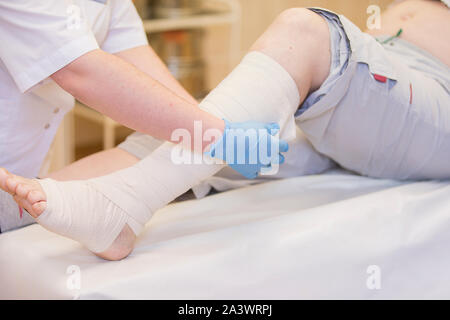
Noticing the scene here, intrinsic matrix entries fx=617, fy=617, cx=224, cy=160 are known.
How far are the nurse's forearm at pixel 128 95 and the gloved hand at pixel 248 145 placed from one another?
21mm

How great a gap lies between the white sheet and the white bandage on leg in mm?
56

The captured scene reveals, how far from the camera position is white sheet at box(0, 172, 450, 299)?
0.79 metres

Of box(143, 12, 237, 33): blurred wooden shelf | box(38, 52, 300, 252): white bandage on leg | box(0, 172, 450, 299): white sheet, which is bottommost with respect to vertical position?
box(143, 12, 237, 33): blurred wooden shelf

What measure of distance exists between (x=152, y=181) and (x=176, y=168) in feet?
0.12

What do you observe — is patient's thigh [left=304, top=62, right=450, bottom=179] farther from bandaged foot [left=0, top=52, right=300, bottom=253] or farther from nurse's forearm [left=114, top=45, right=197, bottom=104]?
nurse's forearm [left=114, top=45, right=197, bottom=104]

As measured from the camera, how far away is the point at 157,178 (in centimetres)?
83

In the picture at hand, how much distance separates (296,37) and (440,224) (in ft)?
1.16

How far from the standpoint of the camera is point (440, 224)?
0.93 m

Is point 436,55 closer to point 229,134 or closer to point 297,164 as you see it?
point 297,164

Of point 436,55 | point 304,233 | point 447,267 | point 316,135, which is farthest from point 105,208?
point 436,55

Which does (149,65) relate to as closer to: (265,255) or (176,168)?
(176,168)
